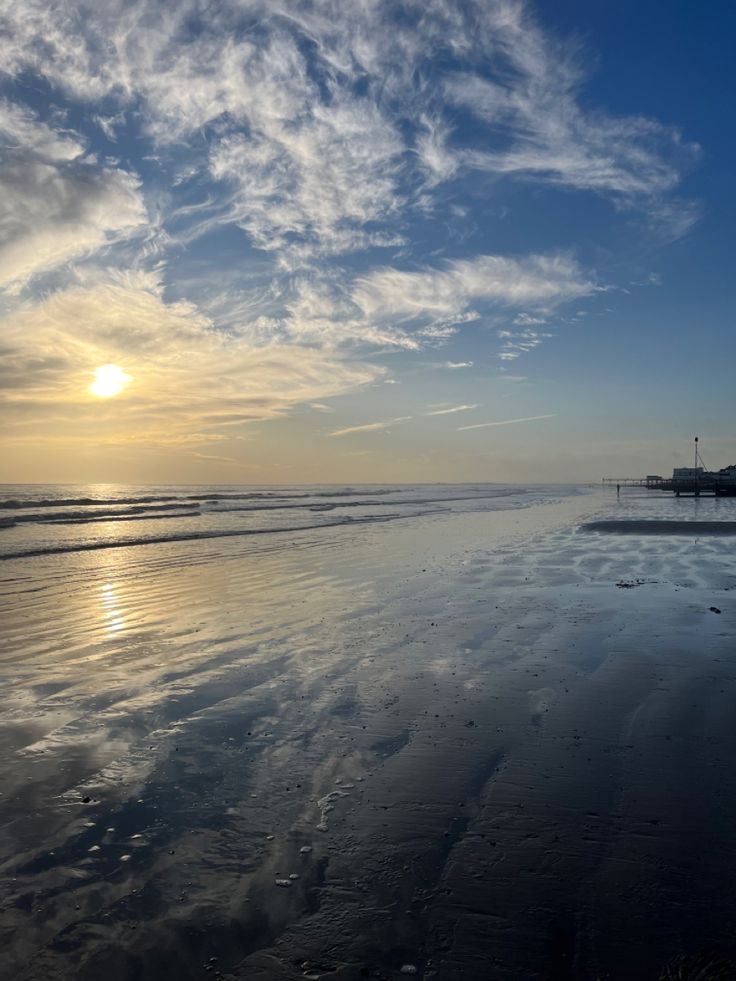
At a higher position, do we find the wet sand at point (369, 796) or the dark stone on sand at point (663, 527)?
the wet sand at point (369, 796)

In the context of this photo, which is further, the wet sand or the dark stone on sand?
the dark stone on sand

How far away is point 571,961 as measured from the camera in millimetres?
3711

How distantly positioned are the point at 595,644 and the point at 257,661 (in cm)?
570

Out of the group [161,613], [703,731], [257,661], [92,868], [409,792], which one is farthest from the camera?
[161,613]

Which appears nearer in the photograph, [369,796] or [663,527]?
[369,796]

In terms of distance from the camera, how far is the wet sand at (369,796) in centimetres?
392

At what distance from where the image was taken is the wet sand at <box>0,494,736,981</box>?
3918mm

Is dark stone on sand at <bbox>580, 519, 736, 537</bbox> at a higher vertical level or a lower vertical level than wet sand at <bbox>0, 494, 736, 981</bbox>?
lower

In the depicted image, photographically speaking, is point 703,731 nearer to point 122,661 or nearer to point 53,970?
point 53,970

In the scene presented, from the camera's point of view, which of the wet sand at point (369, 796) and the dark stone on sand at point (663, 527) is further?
the dark stone on sand at point (663, 527)

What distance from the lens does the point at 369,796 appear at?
579 cm

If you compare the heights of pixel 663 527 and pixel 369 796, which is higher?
pixel 369 796

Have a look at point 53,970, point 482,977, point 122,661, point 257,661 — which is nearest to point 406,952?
point 482,977

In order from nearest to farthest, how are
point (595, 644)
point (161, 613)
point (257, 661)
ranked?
1. point (257, 661)
2. point (595, 644)
3. point (161, 613)
